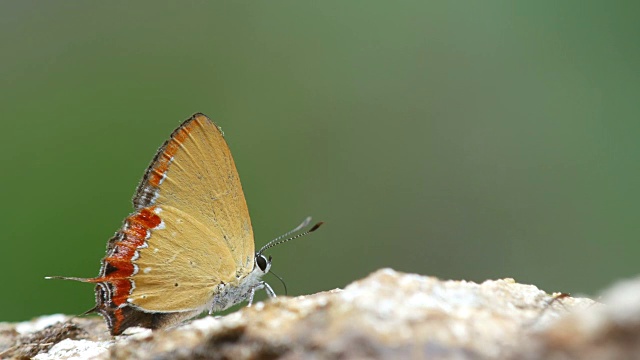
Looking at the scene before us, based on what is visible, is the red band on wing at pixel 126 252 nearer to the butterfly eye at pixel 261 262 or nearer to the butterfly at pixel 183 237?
the butterfly at pixel 183 237

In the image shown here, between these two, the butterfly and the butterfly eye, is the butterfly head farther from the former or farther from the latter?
the butterfly

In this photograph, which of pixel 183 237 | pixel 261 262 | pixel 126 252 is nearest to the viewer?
pixel 126 252

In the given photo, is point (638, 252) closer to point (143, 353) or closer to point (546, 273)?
point (546, 273)

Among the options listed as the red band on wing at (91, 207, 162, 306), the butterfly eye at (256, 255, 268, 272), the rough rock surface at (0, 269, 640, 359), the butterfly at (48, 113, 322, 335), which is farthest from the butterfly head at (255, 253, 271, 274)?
the rough rock surface at (0, 269, 640, 359)

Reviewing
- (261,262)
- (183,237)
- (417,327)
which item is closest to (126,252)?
(183,237)

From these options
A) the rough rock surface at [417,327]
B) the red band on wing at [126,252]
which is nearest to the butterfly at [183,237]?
the red band on wing at [126,252]

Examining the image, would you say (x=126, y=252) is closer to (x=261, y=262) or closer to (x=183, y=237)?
(x=183, y=237)
